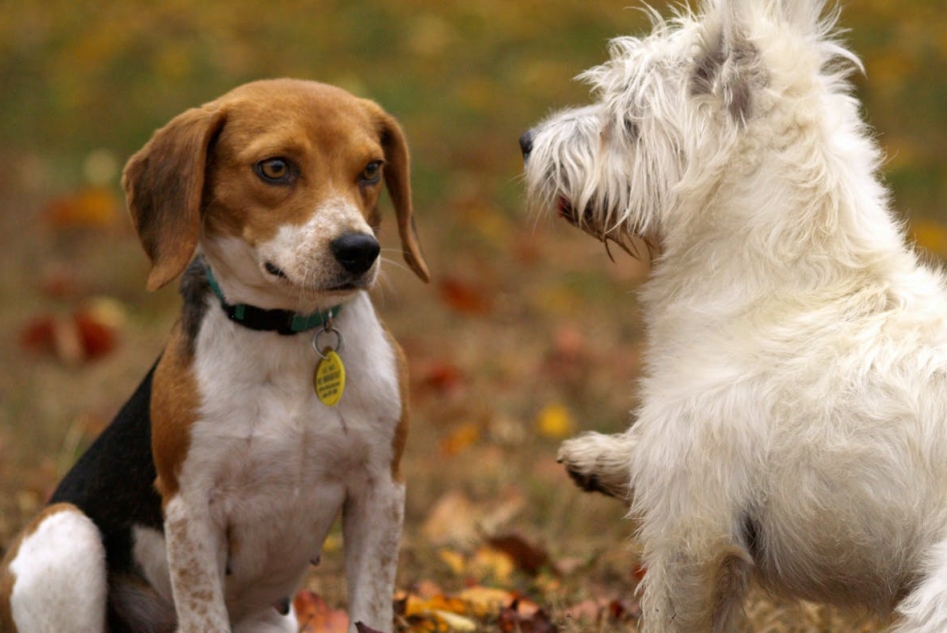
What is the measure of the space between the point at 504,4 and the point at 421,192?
20.0 feet

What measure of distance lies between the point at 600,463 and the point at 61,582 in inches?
63.8

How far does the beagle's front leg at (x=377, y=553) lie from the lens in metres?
3.72

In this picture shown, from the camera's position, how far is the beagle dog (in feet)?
11.7

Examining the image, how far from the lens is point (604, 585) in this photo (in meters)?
4.81

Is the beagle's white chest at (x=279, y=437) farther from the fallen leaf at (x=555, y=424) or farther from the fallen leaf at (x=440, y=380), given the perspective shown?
the fallen leaf at (x=440, y=380)

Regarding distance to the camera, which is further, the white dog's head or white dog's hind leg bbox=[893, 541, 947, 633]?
the white dog's head

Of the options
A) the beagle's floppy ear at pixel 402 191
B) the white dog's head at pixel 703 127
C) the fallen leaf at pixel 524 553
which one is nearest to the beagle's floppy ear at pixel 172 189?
the beagle's floppy ear at pixel 402 191

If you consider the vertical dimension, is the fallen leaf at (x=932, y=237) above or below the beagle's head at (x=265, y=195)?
below

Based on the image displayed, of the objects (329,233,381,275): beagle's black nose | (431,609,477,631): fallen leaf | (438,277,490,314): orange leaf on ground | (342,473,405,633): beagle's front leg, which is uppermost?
(329,233,381,275): beagle's black nose

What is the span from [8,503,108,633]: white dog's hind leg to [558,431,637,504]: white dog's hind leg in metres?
1.43

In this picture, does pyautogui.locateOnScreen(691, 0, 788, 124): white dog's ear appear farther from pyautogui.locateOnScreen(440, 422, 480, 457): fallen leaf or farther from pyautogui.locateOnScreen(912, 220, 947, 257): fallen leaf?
pyautogui.locateOnScreen(912, 220, 947, 257): fallen leaf

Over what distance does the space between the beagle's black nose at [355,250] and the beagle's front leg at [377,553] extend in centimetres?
63

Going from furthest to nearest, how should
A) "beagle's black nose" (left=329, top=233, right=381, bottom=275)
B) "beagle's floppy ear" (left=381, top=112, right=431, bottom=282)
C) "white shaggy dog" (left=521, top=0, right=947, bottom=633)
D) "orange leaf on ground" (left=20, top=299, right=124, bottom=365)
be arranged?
1. "orange leaf on ground" (left=20, top=299, right=124, bottom=365)
2. "beagle's floppy ear" (left=381, top=112, right=431, bottom=282)
3. "beagle's black nose" (left=329, top=233, right=381, bottom=275)
4. "white shaggy dog" (left=521, top=0, right=947, bottom=633)

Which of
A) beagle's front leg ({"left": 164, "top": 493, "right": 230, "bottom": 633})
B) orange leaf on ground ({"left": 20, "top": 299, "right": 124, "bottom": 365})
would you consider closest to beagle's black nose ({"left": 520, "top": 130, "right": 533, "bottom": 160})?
beagle's front leg ({"left": 164, "top": 493, "right": 230, "bottom": 633})
